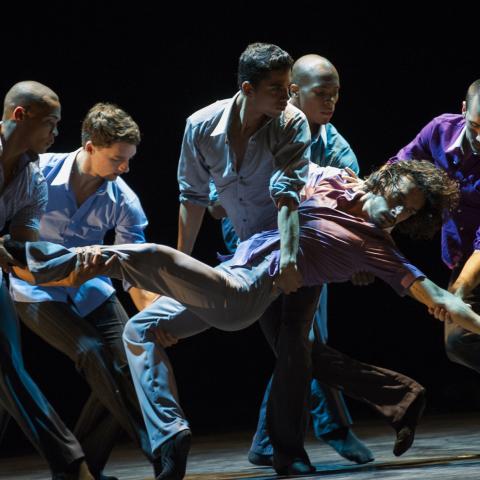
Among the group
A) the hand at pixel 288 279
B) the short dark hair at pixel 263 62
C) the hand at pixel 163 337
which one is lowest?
the hand at pixel 163 337

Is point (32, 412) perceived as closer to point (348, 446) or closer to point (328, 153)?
point (348, 446)

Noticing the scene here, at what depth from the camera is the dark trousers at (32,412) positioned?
3.08m

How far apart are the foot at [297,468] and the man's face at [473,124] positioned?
1.30 metres

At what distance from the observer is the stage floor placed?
10.5ft

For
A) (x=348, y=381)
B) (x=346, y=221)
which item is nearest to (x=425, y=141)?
(x=346, y=221)

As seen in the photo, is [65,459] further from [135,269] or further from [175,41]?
[175,41]

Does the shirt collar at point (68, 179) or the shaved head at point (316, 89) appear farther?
the shaved head at point (316, 89)

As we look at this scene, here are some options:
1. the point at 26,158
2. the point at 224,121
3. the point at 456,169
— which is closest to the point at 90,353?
the point at 26,158

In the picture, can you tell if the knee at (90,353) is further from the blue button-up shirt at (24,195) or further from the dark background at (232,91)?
the dark background at (232,91)

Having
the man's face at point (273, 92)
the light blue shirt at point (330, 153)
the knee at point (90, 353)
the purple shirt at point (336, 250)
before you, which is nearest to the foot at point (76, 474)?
the knee at point (90, 353)

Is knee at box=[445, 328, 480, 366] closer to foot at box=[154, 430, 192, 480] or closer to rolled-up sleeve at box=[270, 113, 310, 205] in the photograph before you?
rolled-up sleeve at box=[270, 113, 310, 205]

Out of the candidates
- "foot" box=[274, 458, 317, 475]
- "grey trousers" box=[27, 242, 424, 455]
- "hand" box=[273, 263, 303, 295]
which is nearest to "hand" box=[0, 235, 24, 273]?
"grey trousers" box=[27, 242, 424, 455]

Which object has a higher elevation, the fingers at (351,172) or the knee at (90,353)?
the fingers at (351,172)

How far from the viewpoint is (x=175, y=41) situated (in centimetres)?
566
